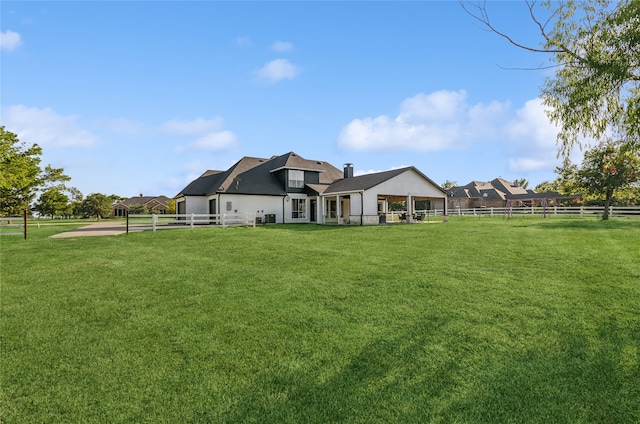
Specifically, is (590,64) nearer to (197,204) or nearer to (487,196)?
(197,204)

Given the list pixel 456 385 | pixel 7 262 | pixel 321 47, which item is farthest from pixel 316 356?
pixel 321 47

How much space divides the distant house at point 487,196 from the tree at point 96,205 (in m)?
61.1

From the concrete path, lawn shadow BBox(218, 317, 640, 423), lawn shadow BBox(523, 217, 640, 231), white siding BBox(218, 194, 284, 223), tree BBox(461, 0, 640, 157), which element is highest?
tree BBox(461, 0, 640, 157)

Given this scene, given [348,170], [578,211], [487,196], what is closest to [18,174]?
[348,170]

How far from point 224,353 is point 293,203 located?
Answer: 24364 millimetres

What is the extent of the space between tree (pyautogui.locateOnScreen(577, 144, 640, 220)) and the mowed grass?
66.2 feet

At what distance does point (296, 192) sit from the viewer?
28250 millimetres

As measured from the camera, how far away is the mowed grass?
3.11 m

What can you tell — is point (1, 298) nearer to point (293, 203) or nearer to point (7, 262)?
point (7, 262)

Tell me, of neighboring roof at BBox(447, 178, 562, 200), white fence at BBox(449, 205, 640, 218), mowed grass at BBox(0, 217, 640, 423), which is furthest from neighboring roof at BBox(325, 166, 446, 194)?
neighboring roof at BBox(447, 178, 562, 200)

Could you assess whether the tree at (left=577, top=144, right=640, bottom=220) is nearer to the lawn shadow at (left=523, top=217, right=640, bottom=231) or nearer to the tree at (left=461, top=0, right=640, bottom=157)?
the lawn shadow at (left=523, top=217, right=640, bottom=231)

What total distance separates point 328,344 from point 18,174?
34.3 meters

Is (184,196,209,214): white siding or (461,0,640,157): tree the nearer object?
(461,0,640,157): tree

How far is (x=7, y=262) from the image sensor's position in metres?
9.59
